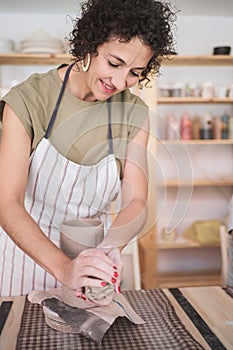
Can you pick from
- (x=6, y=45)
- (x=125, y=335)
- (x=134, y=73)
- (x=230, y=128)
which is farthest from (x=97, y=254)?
(x=230, y=128)

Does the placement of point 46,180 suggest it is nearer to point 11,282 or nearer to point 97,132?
Answer: point 97,132

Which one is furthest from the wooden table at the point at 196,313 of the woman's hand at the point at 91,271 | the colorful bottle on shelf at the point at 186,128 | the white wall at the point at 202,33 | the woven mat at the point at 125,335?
the white wall at the point at 202,33

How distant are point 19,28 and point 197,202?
1.86 m

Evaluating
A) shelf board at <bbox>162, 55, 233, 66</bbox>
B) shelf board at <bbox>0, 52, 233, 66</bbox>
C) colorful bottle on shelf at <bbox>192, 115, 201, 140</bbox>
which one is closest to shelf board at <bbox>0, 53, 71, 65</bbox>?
shelf board at <bbox>0, 52, 233, 66</bbox>

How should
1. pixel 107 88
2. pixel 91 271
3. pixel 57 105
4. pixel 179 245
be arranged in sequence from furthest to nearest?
1. pixel 179 245
2. pixel 57 105
3. pixel 107 88
4. pixel 91 271

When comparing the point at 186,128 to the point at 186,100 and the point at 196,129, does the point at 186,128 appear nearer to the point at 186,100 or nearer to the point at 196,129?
the point at 196,129

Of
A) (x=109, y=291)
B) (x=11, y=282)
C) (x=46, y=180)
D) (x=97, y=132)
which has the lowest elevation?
(x=11, y=282)

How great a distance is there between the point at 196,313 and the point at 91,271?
376 mm

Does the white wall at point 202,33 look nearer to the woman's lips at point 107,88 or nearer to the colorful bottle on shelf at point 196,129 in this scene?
the colorful bottle on shelf at point 196,129

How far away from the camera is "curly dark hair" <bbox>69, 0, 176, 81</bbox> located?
1.09 meters

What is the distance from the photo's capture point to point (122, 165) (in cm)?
149

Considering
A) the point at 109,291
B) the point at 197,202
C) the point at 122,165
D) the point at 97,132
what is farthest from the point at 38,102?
the point at 197,202

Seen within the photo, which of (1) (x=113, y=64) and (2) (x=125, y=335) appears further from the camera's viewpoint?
(1) (x=113, y=64)

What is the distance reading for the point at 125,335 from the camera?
3.36ft
